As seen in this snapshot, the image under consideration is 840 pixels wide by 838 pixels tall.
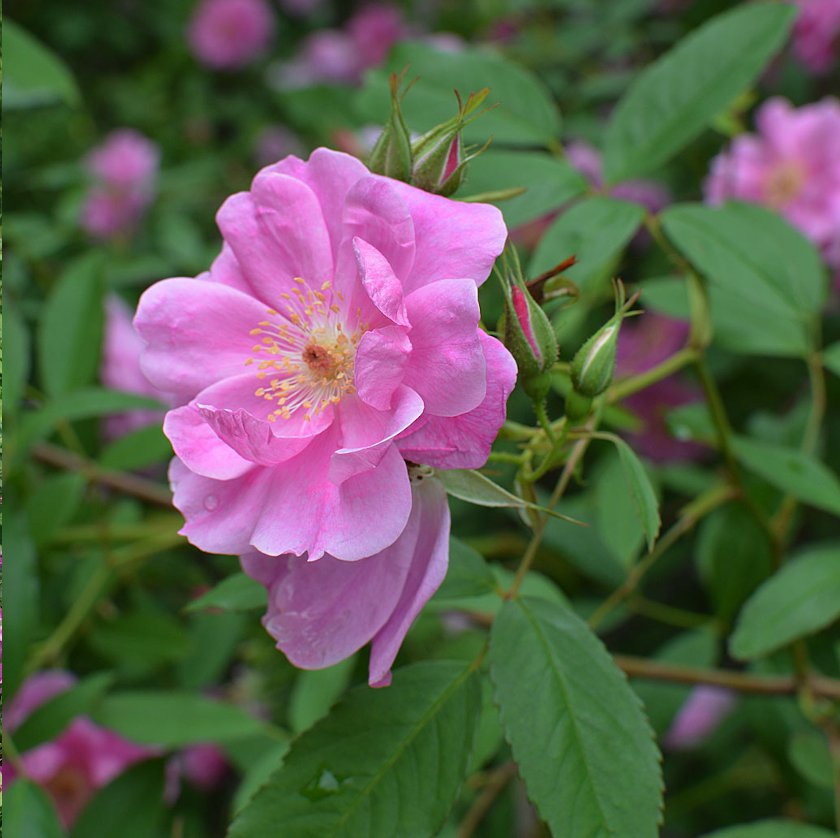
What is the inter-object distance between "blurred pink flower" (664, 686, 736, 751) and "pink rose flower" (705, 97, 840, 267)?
64 centimetres

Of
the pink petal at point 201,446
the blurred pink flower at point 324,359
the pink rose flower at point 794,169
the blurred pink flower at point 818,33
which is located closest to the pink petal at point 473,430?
the blurred pink flower at point 324,359

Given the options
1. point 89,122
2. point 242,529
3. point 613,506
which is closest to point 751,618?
point 613,506

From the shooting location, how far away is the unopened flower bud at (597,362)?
0.58 m

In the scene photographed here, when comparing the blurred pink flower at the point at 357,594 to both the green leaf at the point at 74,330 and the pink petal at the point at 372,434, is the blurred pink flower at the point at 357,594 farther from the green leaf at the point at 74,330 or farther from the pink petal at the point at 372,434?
the green leaf at the point at 74,330

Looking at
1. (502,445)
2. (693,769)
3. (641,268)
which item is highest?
(502,445)

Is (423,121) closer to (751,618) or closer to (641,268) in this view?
(751,618)

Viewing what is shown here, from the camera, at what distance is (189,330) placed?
646 mm

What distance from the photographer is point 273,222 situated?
64 cm

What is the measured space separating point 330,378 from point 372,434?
4.2 inches

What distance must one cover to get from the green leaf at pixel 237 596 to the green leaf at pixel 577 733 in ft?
0.59

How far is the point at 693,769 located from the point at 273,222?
3.88 feet

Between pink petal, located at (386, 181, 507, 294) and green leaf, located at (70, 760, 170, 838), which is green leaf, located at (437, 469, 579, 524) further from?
green leaf, located at (70, 760, 170, 838)

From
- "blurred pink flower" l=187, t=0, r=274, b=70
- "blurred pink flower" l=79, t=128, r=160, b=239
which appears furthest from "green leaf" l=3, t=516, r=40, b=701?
"blurred pink flower" l=187, t=0, r=274, b=70

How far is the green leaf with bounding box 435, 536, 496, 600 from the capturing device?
691 millimetres
